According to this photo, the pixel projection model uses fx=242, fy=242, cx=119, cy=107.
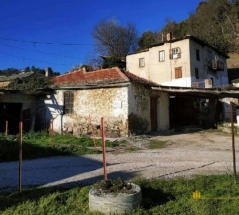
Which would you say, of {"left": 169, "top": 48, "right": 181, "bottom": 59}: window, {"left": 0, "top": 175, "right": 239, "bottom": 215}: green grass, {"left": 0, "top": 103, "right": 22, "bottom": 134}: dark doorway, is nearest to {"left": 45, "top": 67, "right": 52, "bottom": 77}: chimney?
{"left": 0, "top": 103, "right": 22, "bottom": 134}: dark doorway

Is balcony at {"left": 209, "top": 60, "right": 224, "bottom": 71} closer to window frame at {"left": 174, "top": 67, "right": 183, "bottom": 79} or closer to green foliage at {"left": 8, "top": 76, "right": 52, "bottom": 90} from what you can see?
window frame at {"left": 174, "top": 67, "right": 183, "bottom": 79}

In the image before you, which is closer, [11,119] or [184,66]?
[11,119]

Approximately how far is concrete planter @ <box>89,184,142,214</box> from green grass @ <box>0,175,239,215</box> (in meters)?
0.13

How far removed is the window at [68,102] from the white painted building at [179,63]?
1636cm

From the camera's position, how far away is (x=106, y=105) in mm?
14859

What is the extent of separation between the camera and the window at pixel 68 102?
52.7ft

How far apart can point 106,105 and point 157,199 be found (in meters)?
10.7

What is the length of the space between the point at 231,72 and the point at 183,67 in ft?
52.4

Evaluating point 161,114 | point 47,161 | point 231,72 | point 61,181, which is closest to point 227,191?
point 61,181

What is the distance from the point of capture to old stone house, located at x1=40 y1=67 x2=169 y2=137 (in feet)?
47.5

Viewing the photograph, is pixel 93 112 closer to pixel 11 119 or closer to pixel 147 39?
pixel 11 119

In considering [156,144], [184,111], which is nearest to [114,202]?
[156,144]

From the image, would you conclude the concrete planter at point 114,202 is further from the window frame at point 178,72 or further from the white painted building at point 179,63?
the window frame at point 178,72

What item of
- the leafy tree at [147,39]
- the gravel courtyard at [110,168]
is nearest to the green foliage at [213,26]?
the leafy tree at [147,39]
